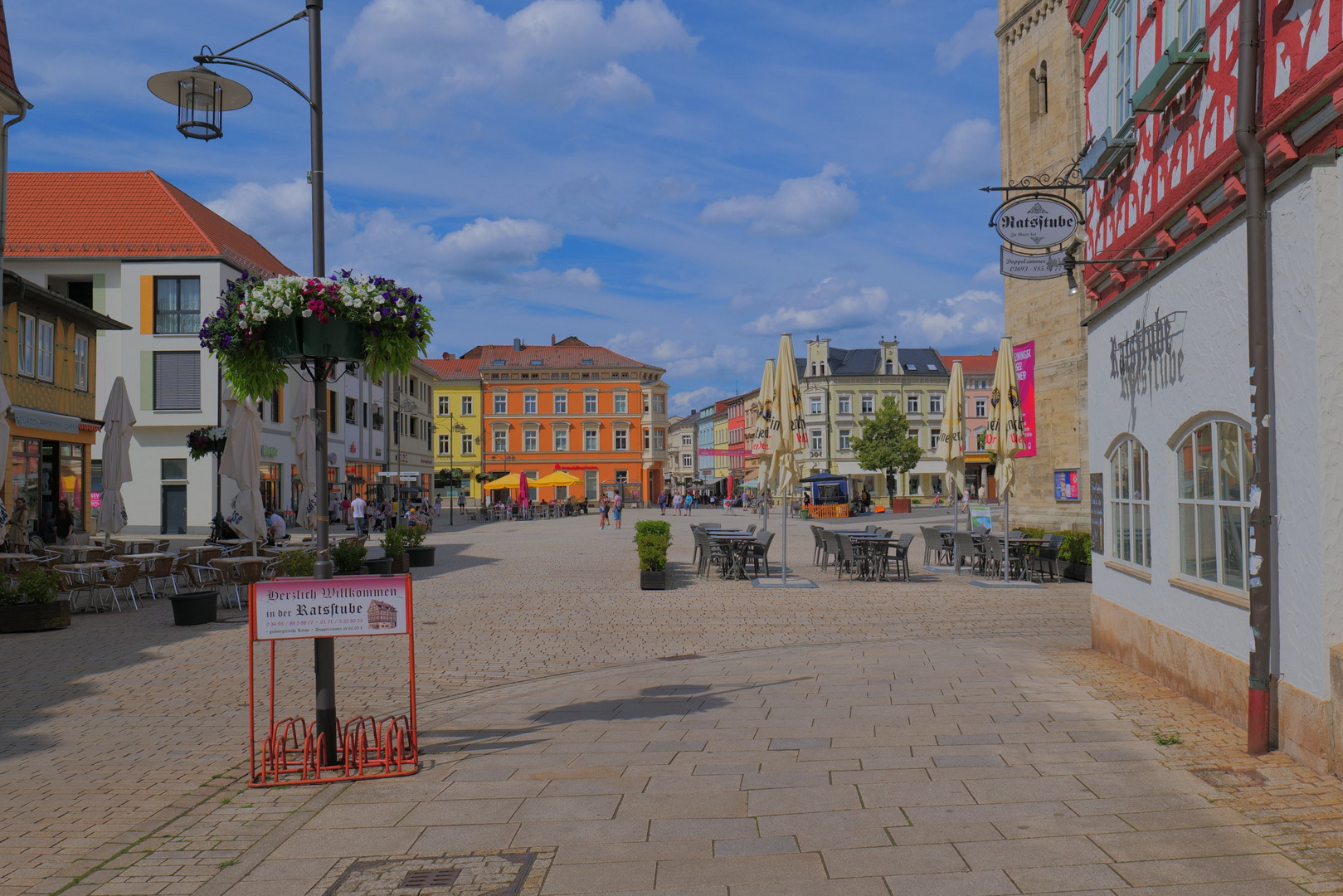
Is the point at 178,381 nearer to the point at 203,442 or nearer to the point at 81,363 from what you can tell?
the point at 81,363

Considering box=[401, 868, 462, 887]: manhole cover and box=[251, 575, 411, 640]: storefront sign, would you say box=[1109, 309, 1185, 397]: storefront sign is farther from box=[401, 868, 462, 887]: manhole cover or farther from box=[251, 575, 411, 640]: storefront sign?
box=[401, 868, 462, 887]: manhole cover

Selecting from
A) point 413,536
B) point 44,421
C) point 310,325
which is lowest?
point 413,536

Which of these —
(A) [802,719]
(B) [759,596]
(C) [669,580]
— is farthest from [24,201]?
(A) [802,719]

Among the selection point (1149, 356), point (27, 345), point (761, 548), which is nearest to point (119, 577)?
point (761, 548)

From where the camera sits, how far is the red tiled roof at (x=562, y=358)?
84500 mm

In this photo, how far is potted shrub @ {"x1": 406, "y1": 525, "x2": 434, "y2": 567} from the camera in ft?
70.4

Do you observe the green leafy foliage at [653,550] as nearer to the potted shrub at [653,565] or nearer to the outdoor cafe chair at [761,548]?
the potted shrub at [653,565]

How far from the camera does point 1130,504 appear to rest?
925cm

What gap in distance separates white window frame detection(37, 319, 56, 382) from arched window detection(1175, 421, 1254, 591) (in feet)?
75.4

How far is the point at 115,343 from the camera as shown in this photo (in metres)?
36.1

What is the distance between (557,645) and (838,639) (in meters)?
2.99

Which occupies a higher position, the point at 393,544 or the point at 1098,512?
the point at 1098,512

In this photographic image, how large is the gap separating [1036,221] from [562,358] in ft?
255

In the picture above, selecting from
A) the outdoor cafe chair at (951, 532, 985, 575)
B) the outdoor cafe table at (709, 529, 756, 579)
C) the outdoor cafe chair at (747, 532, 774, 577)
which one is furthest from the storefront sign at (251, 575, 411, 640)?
the outdoor cafe chair at (951, 532, 985, 575)
